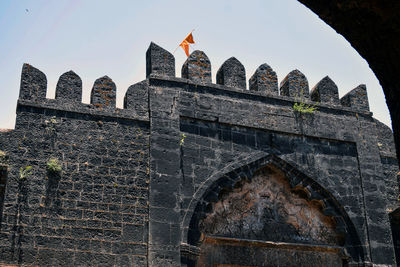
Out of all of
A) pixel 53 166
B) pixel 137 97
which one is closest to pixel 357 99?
pixel 137 97

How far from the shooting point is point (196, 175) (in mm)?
9406

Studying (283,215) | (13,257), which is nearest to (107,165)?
(13,257)

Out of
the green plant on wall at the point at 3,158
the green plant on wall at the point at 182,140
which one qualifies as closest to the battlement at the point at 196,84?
the green plant on wall at the point at 182,140

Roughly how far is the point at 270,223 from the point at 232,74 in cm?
260

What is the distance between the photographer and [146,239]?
8680 mm

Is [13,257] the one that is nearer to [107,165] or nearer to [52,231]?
[52,231]

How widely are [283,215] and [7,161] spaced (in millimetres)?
4302

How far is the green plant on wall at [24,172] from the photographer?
8500 mm

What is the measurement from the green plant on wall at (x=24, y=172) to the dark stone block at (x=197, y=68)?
3.06m

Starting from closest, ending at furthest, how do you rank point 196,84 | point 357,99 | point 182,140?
1. point 182,140
2. point 196,84
3. point 357,99

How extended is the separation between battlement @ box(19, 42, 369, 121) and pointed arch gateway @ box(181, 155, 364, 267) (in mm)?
1453

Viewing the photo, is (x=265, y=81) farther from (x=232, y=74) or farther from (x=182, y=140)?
(x=182, y=140)

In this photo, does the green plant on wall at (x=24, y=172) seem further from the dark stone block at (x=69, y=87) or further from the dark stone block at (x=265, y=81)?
the dark stone block at (x=265, y=81)

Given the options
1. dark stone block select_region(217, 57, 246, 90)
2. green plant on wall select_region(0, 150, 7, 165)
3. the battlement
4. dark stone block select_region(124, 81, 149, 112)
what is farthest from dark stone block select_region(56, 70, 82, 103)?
dark stone block select_region(217, 57, 246, 90)
